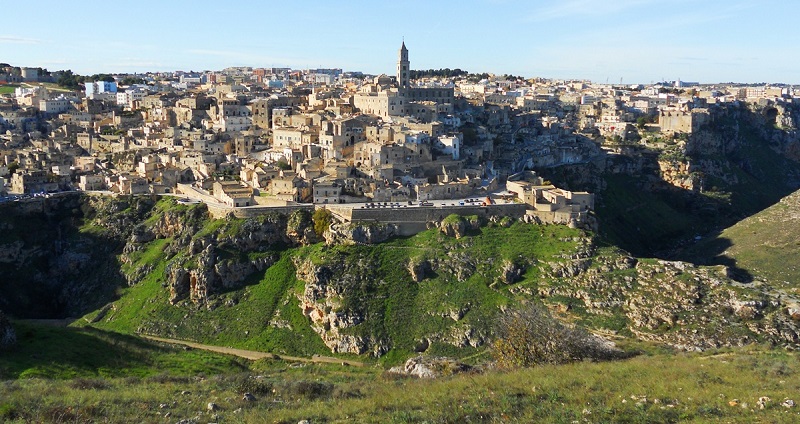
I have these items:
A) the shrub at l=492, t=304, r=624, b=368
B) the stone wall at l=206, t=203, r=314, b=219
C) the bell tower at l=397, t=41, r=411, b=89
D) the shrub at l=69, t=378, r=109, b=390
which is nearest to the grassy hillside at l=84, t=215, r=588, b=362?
the stone wall at l=206, t=203, r=314, b=219

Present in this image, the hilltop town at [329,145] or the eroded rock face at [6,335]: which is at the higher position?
the hilltop town at [329,145]

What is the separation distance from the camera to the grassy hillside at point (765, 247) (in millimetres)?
46094

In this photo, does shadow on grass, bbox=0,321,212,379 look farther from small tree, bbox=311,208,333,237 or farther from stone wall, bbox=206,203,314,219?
small tree, bbox=311,208,333,237

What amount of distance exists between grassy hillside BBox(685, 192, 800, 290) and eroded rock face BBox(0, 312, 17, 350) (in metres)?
45.1

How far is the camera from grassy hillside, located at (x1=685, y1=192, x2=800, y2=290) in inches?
1815

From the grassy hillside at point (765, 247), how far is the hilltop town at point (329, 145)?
11.5 meters

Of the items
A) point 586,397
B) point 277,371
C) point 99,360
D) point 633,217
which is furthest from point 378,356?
point 633,217

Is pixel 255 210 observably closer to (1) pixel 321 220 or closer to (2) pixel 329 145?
(1) pixel 321 220

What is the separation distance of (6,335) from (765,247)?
50885mm

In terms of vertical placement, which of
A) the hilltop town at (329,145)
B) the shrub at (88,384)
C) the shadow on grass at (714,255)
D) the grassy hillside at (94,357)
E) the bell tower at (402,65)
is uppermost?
the bell tower at (402,65)

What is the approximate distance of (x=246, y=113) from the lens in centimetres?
7181

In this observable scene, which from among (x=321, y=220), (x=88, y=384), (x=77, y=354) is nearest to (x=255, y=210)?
(x=321, y=220)

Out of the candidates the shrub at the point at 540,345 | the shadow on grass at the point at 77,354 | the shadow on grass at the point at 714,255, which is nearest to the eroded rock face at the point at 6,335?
the shadow on grass at the point at 77,354

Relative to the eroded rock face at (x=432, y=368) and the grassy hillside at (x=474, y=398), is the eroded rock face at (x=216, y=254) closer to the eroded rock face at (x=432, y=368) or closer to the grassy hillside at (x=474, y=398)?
the eroded rock face at (x=432, y=368)
